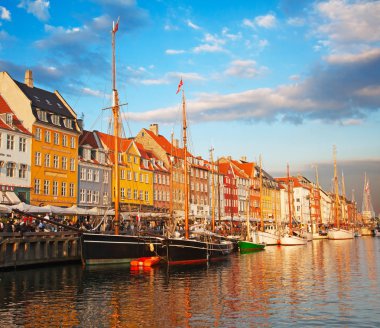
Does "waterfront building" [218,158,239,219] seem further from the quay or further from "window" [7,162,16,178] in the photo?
the quay

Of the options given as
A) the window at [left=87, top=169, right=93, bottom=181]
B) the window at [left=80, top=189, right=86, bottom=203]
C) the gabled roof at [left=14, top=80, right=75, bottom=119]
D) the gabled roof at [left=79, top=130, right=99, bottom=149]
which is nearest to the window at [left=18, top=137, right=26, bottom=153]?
the gabled roof at [left=14, top=80, right=75, bottom=119]

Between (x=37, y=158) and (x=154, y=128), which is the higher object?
(x=154, y=128)

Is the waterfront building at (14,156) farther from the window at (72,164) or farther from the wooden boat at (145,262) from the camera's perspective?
the wooden boat at (145,262)

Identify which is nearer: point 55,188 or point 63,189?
point 55,188

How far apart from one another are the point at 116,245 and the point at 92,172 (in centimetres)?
3157

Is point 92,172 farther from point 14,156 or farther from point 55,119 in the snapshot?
point 14,156

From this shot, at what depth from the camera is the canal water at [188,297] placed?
69.1 ft

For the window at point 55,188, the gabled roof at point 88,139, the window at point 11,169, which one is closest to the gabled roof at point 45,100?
the gabled roof at point 88,139

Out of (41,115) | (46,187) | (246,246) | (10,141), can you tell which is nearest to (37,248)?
(10,141)

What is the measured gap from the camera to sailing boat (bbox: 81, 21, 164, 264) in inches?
1615

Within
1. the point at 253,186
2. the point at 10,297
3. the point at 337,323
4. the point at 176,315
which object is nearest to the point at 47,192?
the point at 10,297

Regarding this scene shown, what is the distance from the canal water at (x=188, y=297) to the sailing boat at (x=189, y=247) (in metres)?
3.96

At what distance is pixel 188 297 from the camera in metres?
26.9

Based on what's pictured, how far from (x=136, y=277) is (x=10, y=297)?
423 inches
